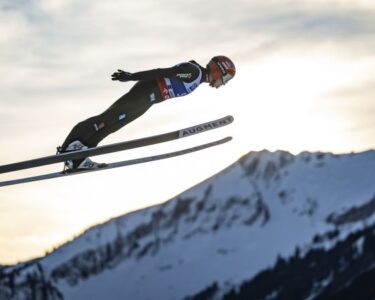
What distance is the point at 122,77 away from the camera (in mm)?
15766

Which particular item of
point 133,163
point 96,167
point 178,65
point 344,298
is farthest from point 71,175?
point 344,298

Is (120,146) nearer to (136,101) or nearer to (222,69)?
(136,101)

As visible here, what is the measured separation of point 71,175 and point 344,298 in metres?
151

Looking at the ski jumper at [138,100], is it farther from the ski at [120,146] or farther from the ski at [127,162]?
the ski at [127,162]

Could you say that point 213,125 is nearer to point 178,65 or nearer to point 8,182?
point 178,65

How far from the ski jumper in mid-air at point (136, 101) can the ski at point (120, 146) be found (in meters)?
0.16

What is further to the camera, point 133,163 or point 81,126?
point 133,163

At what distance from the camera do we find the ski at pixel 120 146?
55.6 ft

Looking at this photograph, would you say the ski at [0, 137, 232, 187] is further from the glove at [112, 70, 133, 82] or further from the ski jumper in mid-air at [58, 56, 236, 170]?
the glove at [112, 70, 133, 82]

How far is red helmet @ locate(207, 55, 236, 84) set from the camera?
17.7 meters

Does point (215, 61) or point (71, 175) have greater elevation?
point (215, 61)

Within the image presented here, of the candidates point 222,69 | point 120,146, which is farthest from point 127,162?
point 222,69

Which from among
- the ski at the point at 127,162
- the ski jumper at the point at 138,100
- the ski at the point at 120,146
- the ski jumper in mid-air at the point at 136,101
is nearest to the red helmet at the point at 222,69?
the ski jumper in mid-air at the point at 136,101

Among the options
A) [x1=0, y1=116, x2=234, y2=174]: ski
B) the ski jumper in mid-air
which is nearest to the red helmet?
the ski jumper in mid-air
